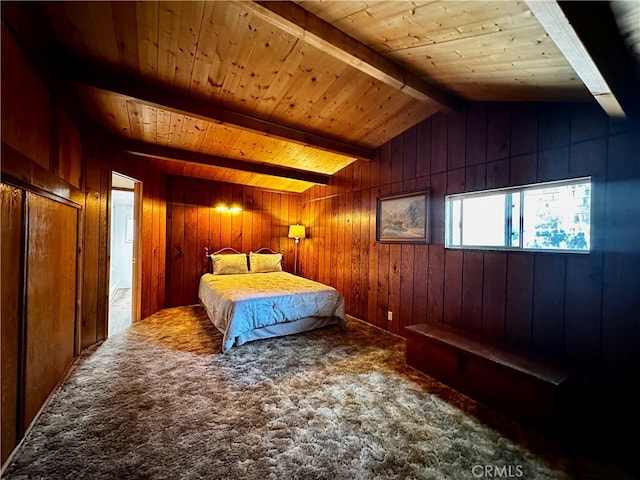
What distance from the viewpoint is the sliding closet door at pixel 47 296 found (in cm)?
170

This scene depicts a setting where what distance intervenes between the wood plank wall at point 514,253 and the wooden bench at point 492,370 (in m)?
0.34

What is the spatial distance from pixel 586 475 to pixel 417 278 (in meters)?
2.06

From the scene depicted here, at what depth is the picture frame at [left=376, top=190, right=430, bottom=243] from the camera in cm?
327

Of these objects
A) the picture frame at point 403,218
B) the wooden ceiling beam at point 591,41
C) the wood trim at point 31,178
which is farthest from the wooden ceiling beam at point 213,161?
the wooden ceiling beam at point 591,41

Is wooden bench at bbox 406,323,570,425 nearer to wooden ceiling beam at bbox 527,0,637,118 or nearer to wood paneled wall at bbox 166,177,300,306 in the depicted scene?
wooden ceiling beam at bbox 527,0,637,118

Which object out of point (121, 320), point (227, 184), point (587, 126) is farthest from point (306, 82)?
point (121, 320)

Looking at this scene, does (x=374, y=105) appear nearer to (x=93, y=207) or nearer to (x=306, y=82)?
(x=306, y=82)

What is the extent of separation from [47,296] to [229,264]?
2.97 metres

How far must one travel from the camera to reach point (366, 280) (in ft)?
13.6

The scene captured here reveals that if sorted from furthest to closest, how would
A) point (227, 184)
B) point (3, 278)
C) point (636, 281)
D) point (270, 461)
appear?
point (227, 184) → point (636, 281) → point (270, 461) → point (3, 278)

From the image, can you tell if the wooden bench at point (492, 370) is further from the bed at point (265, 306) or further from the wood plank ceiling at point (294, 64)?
the wood plank ceiling at point (294, 64)

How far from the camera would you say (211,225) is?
16.9 feet

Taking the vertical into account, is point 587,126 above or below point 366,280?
above

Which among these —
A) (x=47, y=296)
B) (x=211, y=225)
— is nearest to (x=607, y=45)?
(x=47, y=296)
